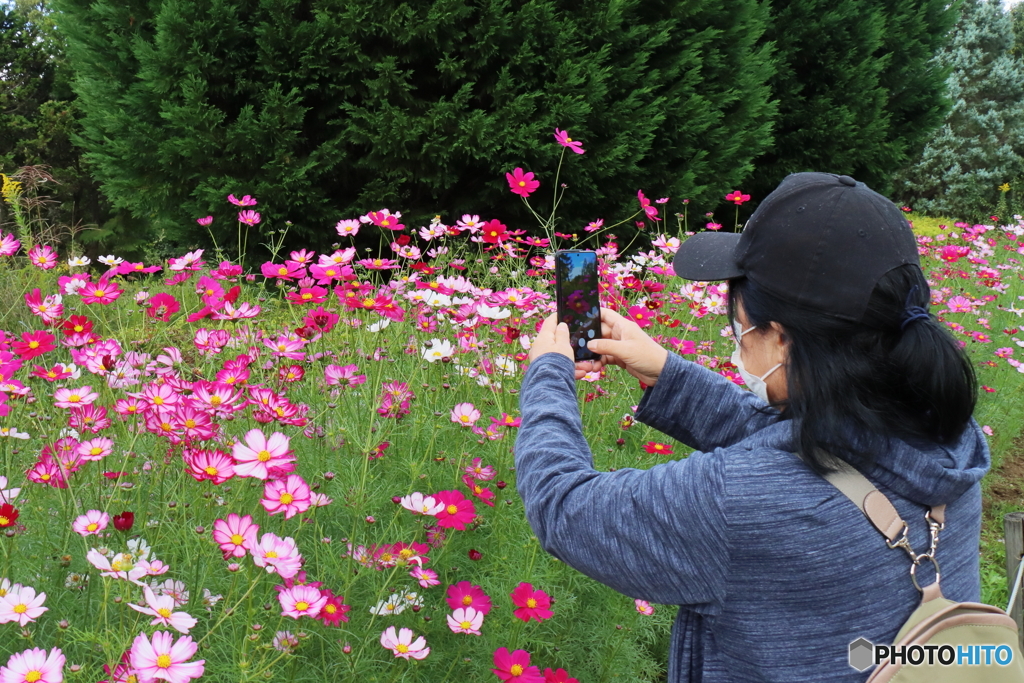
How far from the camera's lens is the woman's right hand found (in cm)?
A: 136

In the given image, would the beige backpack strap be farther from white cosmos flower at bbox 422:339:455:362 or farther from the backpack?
white cosmos flower at bbox 422:339:455:362

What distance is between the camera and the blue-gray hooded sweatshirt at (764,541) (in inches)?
36.5

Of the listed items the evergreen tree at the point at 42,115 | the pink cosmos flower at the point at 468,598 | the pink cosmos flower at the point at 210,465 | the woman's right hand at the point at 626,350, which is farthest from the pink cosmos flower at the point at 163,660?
the evergreen tree at the point at 42,115

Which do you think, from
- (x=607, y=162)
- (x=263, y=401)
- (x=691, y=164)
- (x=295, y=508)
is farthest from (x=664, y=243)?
(x=295, y=508)

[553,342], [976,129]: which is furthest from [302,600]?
[976,129]

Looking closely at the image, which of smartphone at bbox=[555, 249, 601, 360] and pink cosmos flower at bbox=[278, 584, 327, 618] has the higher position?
smartphone at bbox=[555, 249, 601, 360]

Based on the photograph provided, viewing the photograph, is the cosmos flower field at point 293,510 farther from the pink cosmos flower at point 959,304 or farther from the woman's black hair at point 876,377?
the pink cosmos flower at point 959,304

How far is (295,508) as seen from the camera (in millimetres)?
1097

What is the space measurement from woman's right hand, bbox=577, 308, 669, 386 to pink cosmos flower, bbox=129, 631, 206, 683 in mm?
708

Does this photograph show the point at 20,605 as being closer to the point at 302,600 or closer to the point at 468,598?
the point at 302,600

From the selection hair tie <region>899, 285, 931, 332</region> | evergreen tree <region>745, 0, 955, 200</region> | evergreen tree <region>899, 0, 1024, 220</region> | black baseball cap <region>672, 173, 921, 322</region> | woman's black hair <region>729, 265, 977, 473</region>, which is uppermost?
black baseball cap <region>672, 173, 921, 322</region>

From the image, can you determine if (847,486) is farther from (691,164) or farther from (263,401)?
(691,164)

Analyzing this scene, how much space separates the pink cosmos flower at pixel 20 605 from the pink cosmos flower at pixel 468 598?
0.59 meters

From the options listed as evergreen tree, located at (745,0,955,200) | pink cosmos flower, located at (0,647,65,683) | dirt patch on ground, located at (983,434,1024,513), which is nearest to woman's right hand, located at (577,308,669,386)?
pink cosmos flower, located at (0,647,65,683)
